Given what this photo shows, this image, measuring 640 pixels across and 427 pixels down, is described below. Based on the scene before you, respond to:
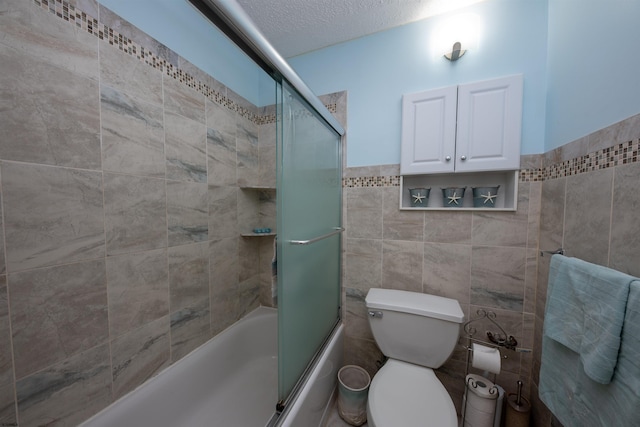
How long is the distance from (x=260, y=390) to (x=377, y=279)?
108 centimetres

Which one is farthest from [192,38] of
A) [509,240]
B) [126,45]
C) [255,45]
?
[509,240]

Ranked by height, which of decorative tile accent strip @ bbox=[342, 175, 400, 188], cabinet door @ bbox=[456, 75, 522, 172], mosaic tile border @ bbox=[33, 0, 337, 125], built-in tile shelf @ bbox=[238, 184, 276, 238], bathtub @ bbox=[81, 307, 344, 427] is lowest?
bathtub @ bbox=[81, 307, 344, 427]

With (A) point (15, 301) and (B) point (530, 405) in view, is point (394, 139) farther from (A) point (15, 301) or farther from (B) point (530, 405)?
(A) point (15, 301)

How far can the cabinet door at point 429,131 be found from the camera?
117 centimetres

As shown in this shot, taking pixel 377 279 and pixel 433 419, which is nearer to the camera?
pixel 433 419

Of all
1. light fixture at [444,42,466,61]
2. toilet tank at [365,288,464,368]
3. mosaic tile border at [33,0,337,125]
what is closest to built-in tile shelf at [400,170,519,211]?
toilet tank at [365,288,464,368]

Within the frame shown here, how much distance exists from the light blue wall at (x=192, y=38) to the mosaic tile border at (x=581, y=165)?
120 cm

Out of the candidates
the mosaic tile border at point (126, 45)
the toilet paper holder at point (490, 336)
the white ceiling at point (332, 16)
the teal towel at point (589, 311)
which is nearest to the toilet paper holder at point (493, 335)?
the toilet paper holder at point (490, 336)

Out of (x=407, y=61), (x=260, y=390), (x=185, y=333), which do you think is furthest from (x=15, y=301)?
(x=407, y=61)

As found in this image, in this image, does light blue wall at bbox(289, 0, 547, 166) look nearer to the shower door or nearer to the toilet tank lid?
the shower door

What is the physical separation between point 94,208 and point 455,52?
191cm

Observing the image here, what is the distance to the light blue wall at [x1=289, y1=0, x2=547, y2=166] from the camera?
3.54 ft

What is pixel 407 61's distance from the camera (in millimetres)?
1285

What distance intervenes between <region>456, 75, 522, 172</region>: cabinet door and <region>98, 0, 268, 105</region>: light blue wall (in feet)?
→ 4.67
